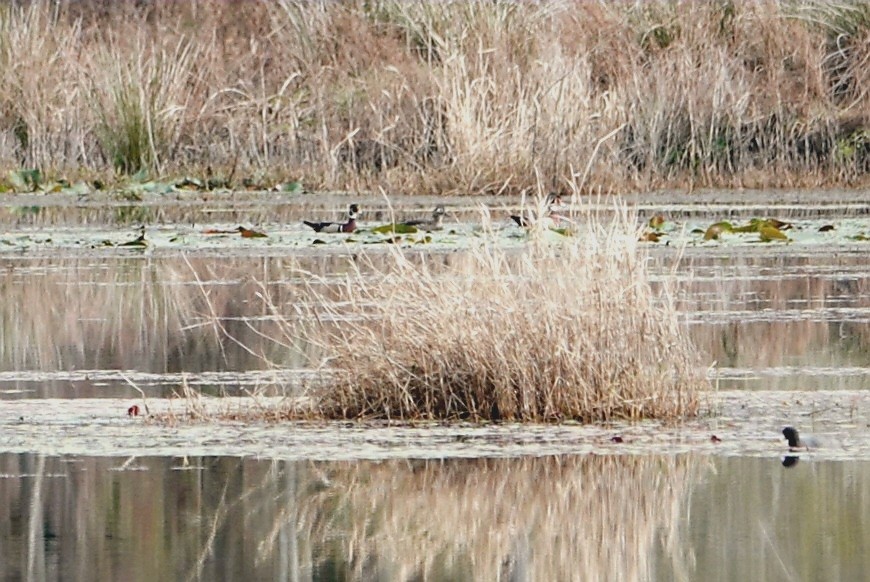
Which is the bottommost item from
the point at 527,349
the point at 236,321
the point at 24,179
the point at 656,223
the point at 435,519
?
the point at 435,519

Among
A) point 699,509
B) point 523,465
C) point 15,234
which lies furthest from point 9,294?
point 699,509

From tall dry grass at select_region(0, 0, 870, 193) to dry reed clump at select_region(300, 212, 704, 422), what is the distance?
14290 millimetres

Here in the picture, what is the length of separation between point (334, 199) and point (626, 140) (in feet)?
12.5

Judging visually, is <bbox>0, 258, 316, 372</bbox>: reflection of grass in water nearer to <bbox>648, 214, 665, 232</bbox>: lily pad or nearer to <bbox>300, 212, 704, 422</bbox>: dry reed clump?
<bbox>300, 212, 704, 422</bbox>: dry reed clump

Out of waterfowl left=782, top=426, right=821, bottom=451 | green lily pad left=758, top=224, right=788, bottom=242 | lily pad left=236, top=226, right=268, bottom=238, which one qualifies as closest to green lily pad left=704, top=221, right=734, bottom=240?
green lily pad left=758, top=224, right=788, bottom=242

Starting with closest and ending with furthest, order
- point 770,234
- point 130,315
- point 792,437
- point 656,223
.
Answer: point 792,437
point 130,315
point 770,234
point 656,223

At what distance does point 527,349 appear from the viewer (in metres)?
9.22

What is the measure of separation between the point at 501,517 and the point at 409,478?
79 cm

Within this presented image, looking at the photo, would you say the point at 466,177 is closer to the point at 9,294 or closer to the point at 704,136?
the point at 704,136

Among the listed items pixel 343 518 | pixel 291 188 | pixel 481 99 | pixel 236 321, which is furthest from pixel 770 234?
pixel 343 518

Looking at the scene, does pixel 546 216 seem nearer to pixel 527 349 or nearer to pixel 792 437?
pixel 527 349

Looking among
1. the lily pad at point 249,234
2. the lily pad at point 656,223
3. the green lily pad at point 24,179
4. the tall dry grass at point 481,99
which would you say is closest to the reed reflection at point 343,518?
the lily pad at point 249,234

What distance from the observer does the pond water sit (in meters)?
6.77

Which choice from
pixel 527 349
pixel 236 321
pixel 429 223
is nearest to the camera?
pixel 527 349
